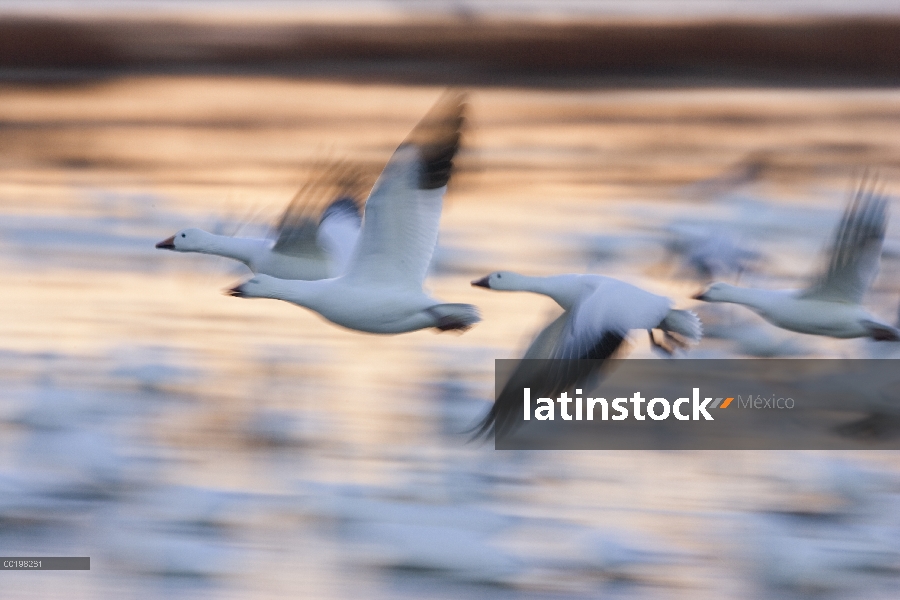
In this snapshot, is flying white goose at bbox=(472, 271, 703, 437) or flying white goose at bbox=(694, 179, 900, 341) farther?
flying white goose at bbox=(694, 179, 900, 341)

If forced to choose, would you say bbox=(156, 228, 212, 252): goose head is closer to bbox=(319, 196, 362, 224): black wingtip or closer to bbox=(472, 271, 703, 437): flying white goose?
bbox=(319, 196, 362, 224): black wingtip

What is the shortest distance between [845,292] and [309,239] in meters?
1.93

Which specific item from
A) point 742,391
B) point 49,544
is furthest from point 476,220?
point 49,544

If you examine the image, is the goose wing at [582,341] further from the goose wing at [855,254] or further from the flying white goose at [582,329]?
the goose wing at [855,254]

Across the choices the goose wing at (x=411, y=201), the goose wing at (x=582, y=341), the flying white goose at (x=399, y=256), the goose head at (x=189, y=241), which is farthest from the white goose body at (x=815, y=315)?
the goose head at (x=189, y=241)

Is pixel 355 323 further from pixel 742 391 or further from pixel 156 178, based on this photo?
pixel 156 178

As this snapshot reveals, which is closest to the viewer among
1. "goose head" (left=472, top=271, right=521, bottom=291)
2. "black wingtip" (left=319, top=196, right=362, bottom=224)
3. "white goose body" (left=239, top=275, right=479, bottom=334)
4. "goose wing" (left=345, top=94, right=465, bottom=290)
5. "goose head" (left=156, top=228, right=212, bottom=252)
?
"goose wing" (left=345, top=94, right=465, bottom=290)

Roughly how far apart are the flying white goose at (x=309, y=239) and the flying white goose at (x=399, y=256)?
0.66m

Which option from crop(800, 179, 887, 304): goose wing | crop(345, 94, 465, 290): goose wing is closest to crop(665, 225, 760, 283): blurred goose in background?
crop(800, 179, 887, 304): goose wing

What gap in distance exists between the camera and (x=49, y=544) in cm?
504

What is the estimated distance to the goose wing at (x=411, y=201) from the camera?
363 cm

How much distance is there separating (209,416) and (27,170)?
3.83 m

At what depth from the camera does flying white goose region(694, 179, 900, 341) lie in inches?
174

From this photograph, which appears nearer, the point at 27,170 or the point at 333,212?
the point at 333,212
